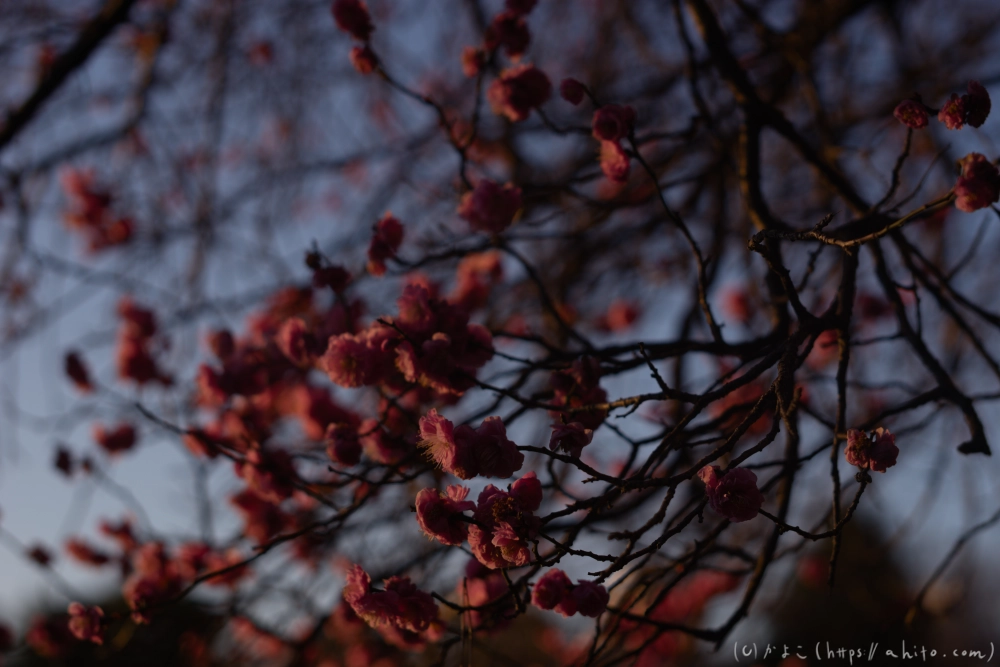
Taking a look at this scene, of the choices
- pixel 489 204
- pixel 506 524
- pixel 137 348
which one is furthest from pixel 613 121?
pixel 137 348

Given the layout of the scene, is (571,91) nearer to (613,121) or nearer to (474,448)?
(613,121)

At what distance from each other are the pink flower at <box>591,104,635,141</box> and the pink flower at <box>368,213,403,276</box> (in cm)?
63

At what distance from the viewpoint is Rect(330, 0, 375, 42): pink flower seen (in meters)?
2.07

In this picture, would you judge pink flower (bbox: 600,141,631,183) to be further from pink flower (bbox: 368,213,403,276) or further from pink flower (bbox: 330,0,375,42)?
pink flower (bbox: 330,0,375,42)

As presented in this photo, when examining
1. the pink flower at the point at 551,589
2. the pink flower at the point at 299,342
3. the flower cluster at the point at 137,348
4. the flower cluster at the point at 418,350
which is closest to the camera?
the pink flower at the point at 551,589

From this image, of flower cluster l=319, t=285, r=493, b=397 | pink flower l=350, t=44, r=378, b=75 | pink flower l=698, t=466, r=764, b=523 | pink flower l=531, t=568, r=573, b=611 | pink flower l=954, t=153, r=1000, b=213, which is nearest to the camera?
pink flower l=698, t=466, r=764, b=523

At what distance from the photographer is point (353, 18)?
82.1 inches

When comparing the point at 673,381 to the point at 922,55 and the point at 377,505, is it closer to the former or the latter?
the point at 377,505

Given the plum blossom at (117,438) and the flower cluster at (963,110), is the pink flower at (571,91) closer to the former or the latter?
the flower cluster at (963,110)

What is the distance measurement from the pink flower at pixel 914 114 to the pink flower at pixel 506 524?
3.53 feet

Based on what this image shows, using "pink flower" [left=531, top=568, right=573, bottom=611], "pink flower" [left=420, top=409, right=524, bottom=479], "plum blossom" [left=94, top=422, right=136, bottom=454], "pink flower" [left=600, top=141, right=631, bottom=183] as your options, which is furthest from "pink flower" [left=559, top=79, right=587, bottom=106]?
"plum blossom" [left=94, top=422, right=136, bottom=454]

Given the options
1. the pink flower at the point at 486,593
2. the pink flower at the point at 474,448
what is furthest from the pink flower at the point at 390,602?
the pink flower at the point at 474,448

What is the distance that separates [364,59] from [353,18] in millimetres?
118

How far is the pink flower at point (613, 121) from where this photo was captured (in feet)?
5.39
